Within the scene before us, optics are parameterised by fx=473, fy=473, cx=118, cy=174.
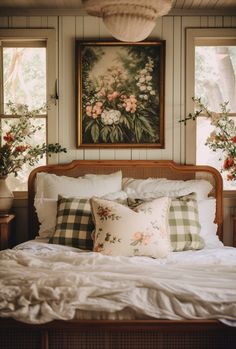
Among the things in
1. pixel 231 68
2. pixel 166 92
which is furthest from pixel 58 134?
pixel 231 68

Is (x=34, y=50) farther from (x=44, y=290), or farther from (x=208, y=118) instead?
(x=44, y=290)

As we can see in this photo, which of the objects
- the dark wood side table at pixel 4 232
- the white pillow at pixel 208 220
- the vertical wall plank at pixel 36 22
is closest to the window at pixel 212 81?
A: the white pillow at pixel 208 220

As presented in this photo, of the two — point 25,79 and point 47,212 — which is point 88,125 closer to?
point 25,79

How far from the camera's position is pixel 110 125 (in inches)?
169

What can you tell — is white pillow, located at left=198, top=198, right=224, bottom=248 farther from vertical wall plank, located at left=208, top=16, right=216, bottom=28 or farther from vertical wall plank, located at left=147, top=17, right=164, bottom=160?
vertical wall plank, located at left=208, top=16, right=216, bottom=28

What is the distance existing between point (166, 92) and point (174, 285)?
92.0 inches

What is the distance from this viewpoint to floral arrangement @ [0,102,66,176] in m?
4.03

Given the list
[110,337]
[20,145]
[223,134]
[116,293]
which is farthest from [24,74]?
[110,337]

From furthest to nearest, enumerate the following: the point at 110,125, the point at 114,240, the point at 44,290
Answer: the point at 110,125 → the point at 114,240 → the point at 44,290

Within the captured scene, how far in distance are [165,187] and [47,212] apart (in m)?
1.00

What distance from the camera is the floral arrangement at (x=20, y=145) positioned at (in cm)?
403

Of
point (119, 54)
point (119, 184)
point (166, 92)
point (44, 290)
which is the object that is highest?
point (119, 54)

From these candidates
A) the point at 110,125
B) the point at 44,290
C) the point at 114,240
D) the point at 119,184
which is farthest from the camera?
the point at 110,125

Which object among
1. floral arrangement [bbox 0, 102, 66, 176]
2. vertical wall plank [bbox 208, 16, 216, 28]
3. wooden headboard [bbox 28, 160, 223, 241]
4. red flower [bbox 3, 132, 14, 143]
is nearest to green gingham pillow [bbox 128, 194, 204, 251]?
wooden headboard [bbox 28, 160, 223, 241]
